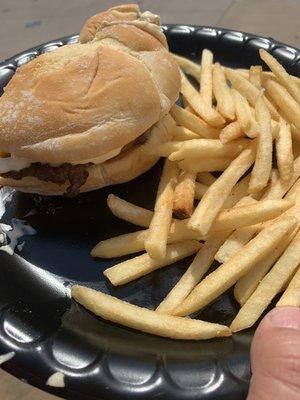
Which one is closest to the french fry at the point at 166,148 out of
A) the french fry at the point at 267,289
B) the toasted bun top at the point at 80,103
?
the toasted bun top at the point at 80,103

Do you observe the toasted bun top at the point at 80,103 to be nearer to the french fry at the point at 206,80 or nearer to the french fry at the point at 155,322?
the french fry at the point at 206,80

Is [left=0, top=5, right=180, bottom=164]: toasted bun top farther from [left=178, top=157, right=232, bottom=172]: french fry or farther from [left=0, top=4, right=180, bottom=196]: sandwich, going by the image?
[left=178, top=157, right=232, bottom=172]: french fry

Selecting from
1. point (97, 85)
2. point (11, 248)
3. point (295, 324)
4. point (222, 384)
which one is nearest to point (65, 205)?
point (11, 248)

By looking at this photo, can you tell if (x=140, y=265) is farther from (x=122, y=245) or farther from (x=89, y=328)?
(x=89, y=328)

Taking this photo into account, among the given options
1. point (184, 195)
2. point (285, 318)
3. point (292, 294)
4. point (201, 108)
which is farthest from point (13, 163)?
point (285, 318)

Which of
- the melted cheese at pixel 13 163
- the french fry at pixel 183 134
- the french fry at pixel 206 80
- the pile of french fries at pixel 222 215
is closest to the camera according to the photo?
the pile of french fries at pixel 222 215

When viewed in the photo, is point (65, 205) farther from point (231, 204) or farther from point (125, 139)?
point (231, 204)
